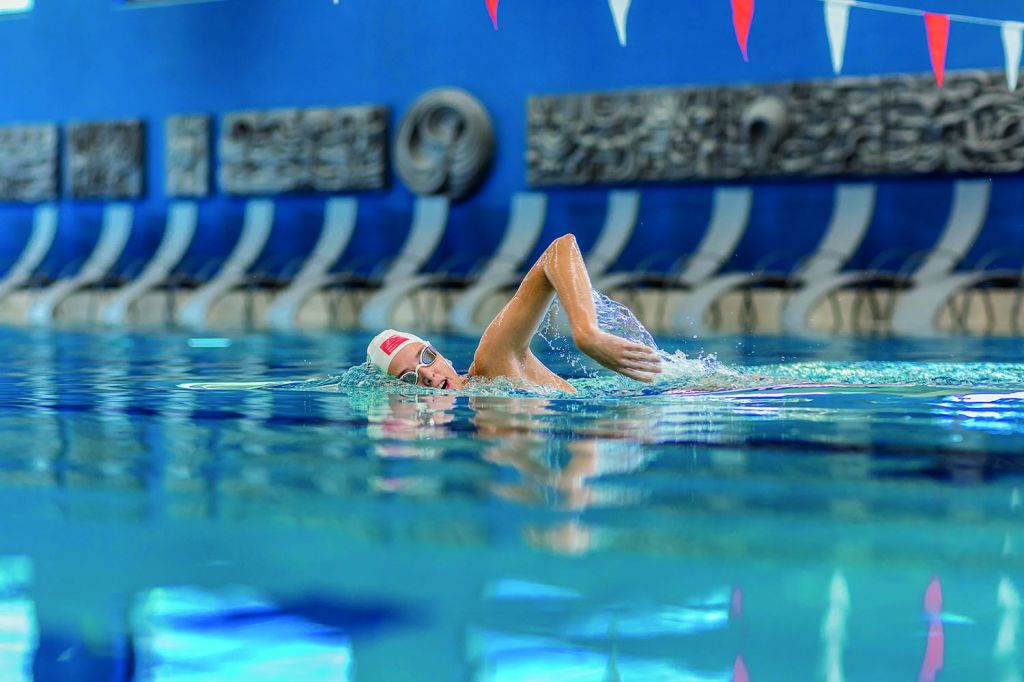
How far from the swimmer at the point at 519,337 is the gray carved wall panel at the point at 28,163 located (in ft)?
37.2

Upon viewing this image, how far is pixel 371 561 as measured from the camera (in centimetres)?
173

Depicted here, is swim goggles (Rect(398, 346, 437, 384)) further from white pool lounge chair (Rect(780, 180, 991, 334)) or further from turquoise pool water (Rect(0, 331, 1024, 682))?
white pool lounge chair (Rect(780, 180, 991, 334))

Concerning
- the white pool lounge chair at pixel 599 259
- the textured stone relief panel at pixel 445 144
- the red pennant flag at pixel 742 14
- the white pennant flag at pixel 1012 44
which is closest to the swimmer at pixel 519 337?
the red pennant flag at pixel 742 14

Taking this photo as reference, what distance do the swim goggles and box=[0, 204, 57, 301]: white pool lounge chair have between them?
9.93 metres

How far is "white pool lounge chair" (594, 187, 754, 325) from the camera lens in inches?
415

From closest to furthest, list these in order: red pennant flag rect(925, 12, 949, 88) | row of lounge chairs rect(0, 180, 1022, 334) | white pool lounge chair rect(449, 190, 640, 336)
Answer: red pennant flag rect(925, 12, 949, 88) → row of lounge chairs rect(0, 180, 1022, 334) → white pool lounge chair rect(449, 190, 640, 336)

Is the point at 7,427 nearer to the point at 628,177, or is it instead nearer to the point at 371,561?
the point at 371,561

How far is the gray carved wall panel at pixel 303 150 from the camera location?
12852 mm

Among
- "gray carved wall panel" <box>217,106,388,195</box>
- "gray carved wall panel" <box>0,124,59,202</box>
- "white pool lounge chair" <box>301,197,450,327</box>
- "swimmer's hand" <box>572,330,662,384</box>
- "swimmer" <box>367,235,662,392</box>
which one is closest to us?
"swimmer's hand" <box>572,330,662,384</box>

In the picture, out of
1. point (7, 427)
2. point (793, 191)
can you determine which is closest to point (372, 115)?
point (793, 191)

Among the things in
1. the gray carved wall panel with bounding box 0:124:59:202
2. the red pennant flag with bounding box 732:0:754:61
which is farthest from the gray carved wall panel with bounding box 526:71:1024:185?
the gray carved wall panel with bounding box 0:124:59:202

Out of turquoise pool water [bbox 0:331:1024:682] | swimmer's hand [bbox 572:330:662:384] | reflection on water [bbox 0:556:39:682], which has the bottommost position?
reflection on water [bbox 0:556:39:682]

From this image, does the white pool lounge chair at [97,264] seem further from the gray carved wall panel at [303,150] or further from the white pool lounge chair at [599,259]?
the white pool lounge chair at [599,259]

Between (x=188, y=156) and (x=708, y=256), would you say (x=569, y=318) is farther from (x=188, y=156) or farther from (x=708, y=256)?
(x=188, y=156)
